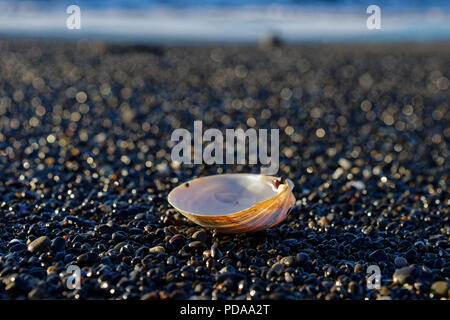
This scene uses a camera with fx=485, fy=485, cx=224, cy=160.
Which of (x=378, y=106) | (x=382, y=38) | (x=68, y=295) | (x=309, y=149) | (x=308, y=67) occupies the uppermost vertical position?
(x=382, y=38)

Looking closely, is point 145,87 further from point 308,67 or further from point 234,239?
point 234,239

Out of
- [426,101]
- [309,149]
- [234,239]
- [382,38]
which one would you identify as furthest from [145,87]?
[382,38]

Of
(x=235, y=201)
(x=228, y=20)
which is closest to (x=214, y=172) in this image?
(x=235, y=201)

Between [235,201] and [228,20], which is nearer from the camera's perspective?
[235,201]

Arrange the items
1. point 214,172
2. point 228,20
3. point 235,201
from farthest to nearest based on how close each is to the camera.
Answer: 1. point 228,20
2. point 214,172
3. point 235,201

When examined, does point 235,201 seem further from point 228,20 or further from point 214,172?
point 228,20

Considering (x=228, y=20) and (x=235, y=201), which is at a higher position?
(x=228, y=20)

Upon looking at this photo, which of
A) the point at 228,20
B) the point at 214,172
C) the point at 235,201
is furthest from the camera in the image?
the point at 228,20
